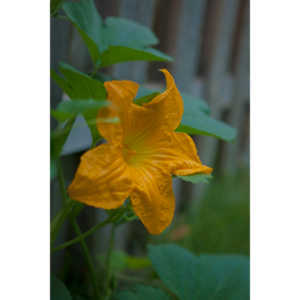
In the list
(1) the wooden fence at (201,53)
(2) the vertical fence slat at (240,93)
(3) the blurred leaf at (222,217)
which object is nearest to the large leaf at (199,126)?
(1) the wooden fence at (201,53)

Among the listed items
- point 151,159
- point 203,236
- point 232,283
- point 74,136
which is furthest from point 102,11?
point 203,236

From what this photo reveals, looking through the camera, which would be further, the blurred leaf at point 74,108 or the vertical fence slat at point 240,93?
the vertical fence slat at point 240,93

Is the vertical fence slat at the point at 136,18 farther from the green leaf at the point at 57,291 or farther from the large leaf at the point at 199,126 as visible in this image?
the green leaf at the point at 57,291

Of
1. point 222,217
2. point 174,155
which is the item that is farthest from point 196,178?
point 222,217

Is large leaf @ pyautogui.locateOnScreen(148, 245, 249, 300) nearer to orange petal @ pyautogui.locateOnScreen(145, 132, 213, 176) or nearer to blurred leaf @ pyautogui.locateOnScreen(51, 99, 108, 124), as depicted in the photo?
orange petal @ pyautogui.locateOnScreen(145, 132, 213, 176)

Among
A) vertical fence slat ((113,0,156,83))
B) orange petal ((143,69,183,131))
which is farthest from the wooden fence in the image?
orange petal ((143,69,183,131))
